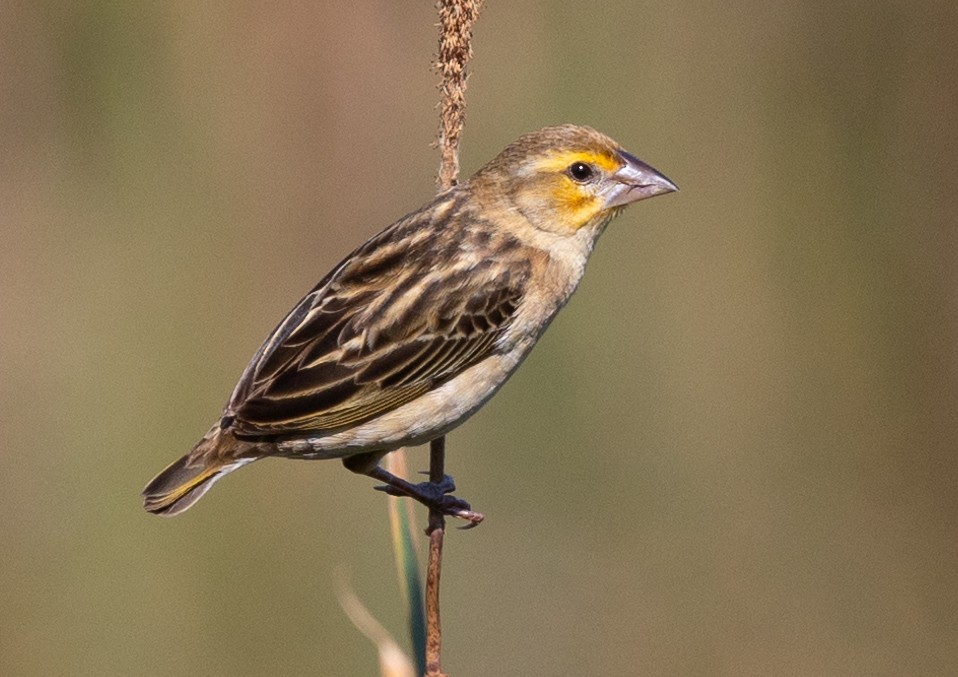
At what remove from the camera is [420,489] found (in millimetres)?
4383

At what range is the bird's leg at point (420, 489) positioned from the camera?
169 inches

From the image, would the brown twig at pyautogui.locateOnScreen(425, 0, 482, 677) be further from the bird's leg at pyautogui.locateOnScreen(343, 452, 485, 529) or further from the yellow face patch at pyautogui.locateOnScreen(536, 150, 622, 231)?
the yellow face patch at pyautogui.locateOnScreen(536, 150, 622, 231)

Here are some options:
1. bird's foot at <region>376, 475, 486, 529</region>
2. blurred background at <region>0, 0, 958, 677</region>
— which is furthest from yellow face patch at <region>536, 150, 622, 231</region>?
blurred background at <region>0, 0, 958, 677</region>

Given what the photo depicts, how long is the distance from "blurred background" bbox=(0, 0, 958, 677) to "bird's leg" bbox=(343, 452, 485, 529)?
4.34 ft

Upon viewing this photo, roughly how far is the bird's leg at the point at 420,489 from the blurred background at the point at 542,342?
1322 millimetres

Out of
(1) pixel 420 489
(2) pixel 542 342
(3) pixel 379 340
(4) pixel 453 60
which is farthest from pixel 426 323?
(2) pixel 542 342

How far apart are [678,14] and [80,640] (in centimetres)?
384

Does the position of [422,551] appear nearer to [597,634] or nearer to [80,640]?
[597,634]

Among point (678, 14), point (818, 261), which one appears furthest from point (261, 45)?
point (818, 261)

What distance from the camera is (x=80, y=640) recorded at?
5.60 meters

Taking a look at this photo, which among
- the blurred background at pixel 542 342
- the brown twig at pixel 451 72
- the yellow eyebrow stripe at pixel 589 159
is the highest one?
the brown twig at pixel 451 72

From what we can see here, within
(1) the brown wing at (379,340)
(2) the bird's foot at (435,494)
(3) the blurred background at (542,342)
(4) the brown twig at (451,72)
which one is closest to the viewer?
(4) the brown twig at (451,72)

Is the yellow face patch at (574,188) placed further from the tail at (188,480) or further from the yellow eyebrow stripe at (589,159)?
the tail at (188,480)

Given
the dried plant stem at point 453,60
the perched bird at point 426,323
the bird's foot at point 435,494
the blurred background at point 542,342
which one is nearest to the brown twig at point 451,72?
the dried plant stem at point 453,60
